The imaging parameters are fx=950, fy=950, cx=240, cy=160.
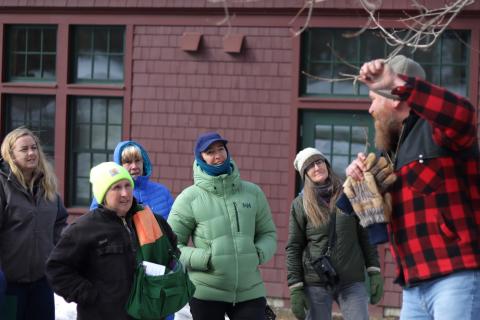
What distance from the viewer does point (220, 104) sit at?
11.3 m

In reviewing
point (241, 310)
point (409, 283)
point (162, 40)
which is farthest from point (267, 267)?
point (409, 283)

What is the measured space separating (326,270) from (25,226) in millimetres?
2255

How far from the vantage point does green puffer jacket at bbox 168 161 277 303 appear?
6.76m

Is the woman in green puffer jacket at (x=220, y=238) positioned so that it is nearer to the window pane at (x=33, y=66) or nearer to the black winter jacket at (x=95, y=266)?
the black winter jacket at (x=95, y=266)

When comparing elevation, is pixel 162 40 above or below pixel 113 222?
above

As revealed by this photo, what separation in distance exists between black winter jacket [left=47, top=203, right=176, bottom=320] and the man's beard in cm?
203

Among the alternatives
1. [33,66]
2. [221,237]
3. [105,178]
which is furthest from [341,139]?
[105,178]

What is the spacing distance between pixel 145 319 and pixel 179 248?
101 centimetres

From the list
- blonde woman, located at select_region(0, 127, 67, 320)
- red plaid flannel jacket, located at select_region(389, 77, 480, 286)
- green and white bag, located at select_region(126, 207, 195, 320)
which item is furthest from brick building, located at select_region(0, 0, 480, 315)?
red plaid flannel jacket, located at select_region(389, 77, 480, 286)

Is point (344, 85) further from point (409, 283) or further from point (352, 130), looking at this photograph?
point (409, 283)

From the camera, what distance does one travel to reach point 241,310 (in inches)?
268

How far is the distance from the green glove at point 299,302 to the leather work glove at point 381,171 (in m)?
3.04

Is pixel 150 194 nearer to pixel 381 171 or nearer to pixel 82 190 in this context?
pixel 381 171

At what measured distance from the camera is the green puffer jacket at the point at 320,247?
23.7 feet
